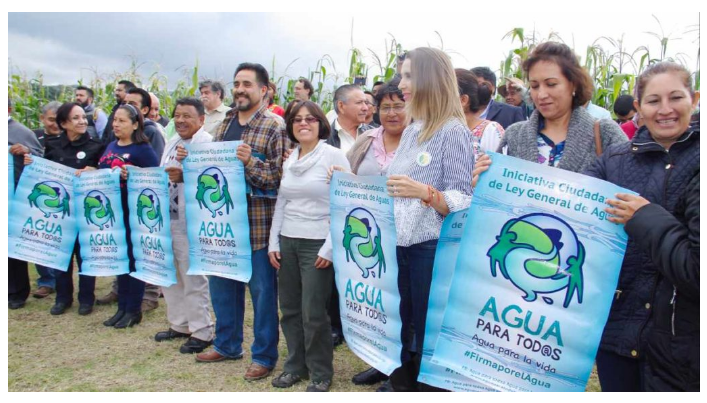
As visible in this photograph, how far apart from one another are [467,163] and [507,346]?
99 centimetres

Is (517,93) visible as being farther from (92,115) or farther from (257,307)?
(92,115)

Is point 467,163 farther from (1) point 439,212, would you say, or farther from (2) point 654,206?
(2) point 654,206

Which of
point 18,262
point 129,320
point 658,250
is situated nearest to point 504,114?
point 658,250

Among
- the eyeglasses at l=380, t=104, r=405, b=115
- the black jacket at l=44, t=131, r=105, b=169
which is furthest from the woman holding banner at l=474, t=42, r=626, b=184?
the black jacket at l=44, t=131, r=105, b=169

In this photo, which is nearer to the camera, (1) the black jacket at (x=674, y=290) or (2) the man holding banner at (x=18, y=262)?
(1) the black jacket at (x=674, y=290)

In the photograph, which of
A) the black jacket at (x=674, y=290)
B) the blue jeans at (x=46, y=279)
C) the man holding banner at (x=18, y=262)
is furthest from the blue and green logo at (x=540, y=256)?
the blue jeans at (x=46, y=279)

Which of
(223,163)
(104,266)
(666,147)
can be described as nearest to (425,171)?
(666,147)

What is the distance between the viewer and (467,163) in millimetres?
3131

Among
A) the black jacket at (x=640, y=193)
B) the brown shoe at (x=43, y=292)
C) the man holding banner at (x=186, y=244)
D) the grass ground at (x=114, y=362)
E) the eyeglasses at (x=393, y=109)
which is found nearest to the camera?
the black jacket at (x=640, y=193)

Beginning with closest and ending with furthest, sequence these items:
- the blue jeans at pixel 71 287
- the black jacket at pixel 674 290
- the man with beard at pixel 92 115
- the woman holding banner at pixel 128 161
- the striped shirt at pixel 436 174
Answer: the black jacket at pixel 674 290 → the striped shirt at pixel 436 174 → the woman holding banner at pixel 128 161 → the blue jeans at pixel 71 287 → the man with beard at pixel 92 115

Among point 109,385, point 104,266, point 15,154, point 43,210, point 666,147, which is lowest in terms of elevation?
point 109,385

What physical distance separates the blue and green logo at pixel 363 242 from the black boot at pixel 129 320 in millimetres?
3203

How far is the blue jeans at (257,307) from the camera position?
171 inches

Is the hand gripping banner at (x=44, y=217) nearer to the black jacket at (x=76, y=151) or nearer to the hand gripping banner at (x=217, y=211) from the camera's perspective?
the black jacket at (x=76, y=151)
